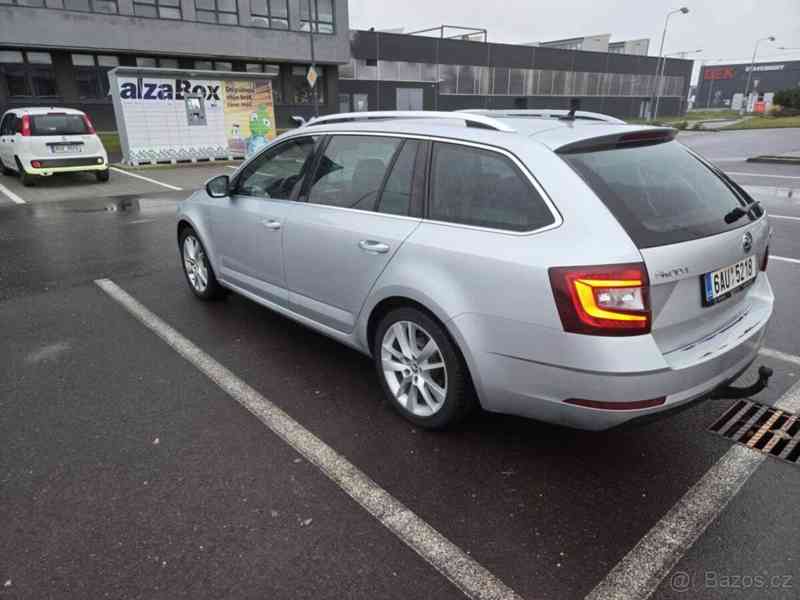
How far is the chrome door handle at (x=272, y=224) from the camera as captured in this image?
4004 millimetres

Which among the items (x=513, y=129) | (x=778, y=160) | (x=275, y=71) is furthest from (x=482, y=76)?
(x=513, y=129)

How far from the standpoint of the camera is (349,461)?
296 cm

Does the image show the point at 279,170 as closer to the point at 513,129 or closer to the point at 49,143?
the point at 513,129

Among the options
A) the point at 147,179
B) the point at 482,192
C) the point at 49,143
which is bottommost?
the point at 147,179

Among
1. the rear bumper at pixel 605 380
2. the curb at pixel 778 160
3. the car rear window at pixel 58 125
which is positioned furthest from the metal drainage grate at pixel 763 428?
the curb at pixel 778 160

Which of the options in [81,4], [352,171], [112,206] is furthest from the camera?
[81,4]

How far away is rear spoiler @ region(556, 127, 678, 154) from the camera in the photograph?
2.81 m

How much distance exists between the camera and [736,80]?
382 feet

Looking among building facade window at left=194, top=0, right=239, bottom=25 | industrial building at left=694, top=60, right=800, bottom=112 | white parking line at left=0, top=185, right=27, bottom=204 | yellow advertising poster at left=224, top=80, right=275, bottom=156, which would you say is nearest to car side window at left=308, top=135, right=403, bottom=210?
white parking line at left=0, top=185, right=27, bottom=204

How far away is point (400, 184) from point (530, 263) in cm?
105

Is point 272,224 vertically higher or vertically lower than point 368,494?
higher

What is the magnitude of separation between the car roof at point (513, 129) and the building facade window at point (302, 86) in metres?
35.4

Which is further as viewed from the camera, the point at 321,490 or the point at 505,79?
the point at 505,79

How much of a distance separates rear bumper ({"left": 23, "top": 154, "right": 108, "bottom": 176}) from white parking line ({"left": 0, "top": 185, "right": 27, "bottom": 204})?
0.64 m
